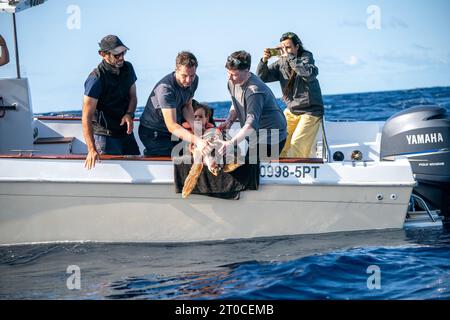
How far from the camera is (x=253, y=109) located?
21.4ft

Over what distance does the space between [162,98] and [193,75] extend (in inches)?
13.8

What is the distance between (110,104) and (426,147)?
10.4 feet

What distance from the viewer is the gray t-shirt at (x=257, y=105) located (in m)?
6.53

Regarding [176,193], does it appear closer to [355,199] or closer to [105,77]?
[105,77]

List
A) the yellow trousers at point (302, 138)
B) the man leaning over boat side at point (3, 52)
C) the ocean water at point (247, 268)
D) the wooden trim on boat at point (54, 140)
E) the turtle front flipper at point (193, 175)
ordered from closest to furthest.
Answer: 1. the ocean water at point (247, 268)
2. the turtle front flipper at point (193, 175)
3. the man leaning over boat side at point (3, 52)
4. the yellow trousers at point (302, 138)
5. the wooden trim on boat at point (54, 140)

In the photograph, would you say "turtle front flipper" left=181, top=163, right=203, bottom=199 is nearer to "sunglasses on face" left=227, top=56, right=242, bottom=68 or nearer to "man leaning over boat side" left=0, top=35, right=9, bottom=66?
"sunglasses on face" left=227, top=56, right=242, bottom=68

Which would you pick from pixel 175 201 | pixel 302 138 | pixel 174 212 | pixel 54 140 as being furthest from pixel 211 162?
pixel 54 140

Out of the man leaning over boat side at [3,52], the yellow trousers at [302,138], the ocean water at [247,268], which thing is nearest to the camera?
the ocean water at [247,268]

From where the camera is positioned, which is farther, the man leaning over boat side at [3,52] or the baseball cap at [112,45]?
the man leaning over boat side at [3,52]

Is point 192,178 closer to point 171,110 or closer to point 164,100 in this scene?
point 171,110

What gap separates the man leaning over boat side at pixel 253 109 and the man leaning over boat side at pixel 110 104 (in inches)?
38.9

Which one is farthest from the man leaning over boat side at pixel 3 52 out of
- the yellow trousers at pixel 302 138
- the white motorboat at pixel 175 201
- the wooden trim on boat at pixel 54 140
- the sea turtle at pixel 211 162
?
the yellow trousers at pixel 302 138

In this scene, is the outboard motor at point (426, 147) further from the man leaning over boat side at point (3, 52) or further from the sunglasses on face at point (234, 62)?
the man leaning over boat side at point (3, 52)
